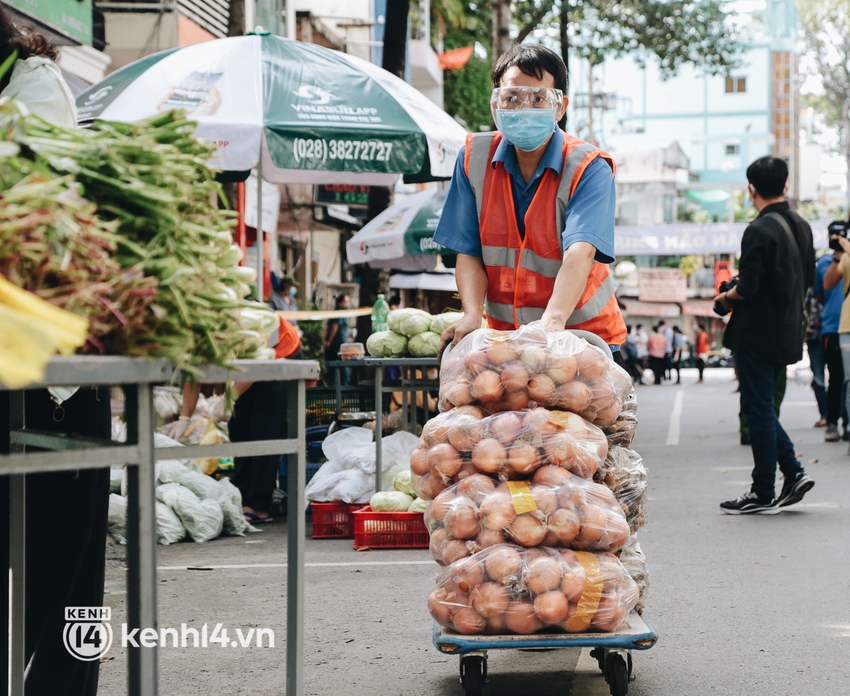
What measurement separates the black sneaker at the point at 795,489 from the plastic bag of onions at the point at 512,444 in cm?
393

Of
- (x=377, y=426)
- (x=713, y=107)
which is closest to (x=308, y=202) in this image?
(x=377, y=426)

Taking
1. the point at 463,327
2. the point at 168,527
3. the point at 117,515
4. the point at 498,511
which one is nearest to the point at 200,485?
the point at 168,527

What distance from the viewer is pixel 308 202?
1639cm

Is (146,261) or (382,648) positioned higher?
(146,261)

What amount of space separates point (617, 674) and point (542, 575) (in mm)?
448

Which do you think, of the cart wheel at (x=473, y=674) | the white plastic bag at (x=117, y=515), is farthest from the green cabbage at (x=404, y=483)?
the cart wheel at (x=473, y=674)

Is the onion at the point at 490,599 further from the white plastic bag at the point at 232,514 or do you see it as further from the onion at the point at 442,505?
the white plastic bag at the point at 232,514

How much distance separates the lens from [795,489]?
695cm

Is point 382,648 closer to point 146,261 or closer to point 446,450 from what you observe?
point 446,450

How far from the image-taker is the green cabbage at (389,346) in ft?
24.0

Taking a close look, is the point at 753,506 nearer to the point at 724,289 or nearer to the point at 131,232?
the point at 724,289

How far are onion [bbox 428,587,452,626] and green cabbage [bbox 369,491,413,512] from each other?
2.98m

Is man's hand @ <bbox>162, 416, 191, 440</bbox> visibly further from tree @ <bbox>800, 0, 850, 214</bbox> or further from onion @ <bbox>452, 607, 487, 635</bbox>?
tree @ <bbox>800, 0, 850, 214</bbox>

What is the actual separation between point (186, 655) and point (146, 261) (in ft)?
8.56
